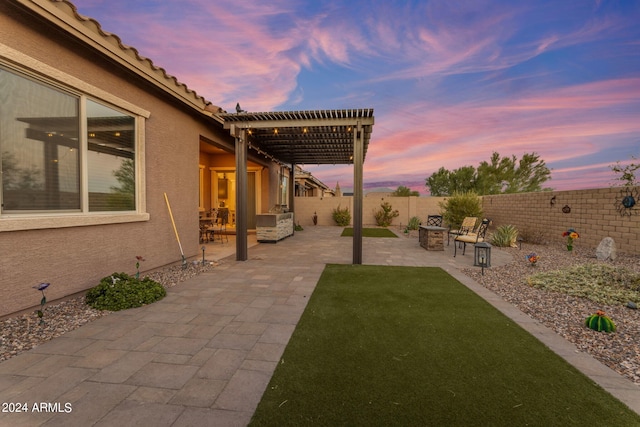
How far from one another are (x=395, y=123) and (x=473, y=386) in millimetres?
13463

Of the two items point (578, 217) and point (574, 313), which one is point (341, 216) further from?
point (574, 313)

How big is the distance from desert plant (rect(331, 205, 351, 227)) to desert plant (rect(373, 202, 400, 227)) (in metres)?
1.81

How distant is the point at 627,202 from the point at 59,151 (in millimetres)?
11704

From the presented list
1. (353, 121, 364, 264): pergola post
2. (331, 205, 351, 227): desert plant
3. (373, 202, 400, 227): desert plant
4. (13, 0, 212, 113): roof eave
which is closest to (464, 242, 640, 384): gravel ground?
(353, 121, 364, 264): pergola post

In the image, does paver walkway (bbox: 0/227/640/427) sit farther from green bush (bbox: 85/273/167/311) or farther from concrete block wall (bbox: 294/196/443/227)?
concrete block wall (bbox: 294/196/443/227)

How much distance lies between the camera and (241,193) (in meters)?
6.34

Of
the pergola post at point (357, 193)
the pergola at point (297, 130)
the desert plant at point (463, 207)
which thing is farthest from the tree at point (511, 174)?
the pergola post at point (357, 193)

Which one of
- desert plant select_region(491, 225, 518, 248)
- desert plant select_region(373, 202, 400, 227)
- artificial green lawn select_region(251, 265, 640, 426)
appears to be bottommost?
artificial green lawn select_region(251, 265, 640, 426)

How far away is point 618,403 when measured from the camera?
66.6 inches

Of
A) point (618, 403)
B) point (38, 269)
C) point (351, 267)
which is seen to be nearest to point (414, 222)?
point (351, 267)

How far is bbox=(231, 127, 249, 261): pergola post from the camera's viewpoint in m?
6.32

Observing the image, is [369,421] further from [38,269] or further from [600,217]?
[600,217]

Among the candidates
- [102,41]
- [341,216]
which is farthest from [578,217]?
[102,41]

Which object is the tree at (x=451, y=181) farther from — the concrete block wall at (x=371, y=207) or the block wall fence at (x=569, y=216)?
the block wall fence at (x=569, y=216)
